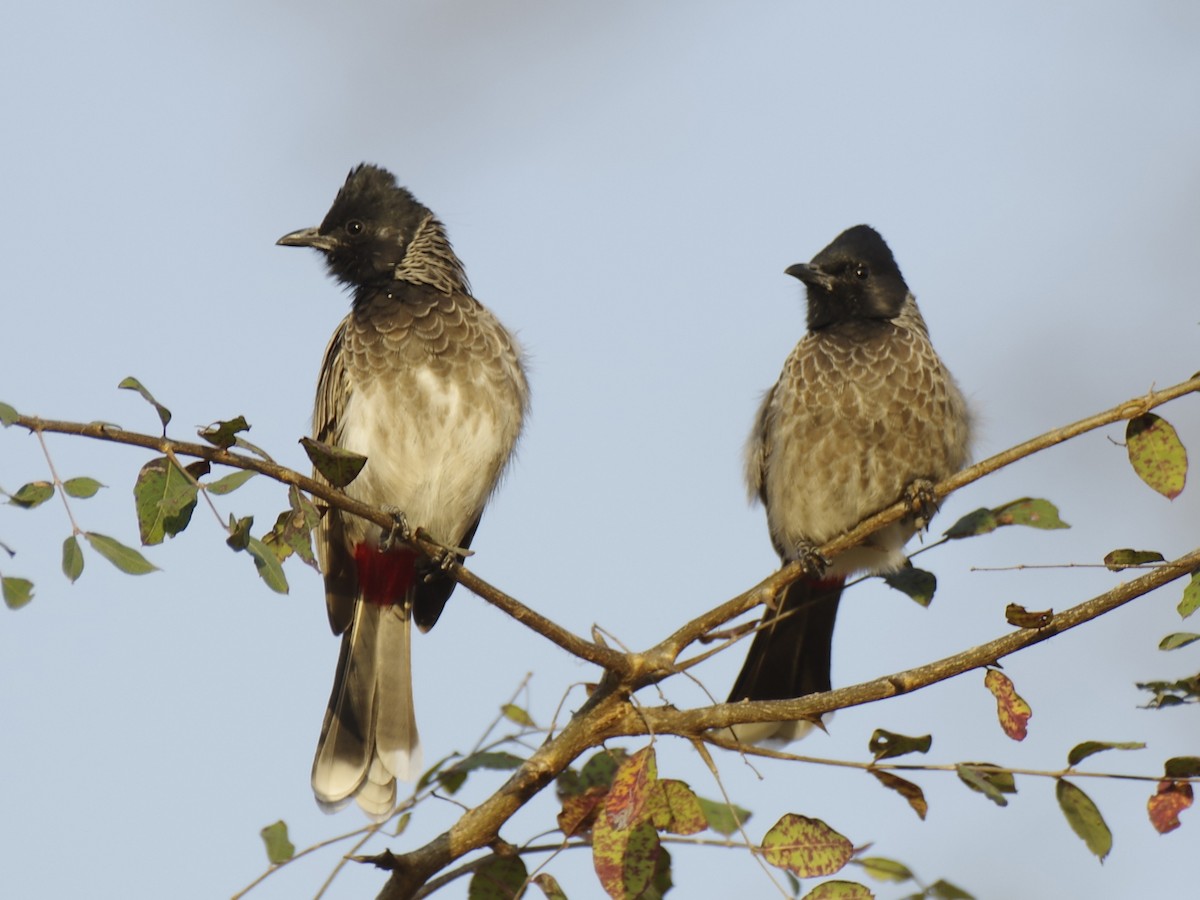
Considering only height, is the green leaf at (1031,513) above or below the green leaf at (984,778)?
above

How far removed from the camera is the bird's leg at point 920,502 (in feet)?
13.7

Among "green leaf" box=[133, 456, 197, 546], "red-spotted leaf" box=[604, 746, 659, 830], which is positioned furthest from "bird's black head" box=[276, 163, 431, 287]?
"red-spotted leaf" box=[604, 746, 659, 830]

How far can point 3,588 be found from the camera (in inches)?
86.9

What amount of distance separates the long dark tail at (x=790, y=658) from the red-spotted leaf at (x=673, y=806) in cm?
210

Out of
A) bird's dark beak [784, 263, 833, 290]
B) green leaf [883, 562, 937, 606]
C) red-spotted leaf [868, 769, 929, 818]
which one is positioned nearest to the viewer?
red-spotted leaf [868, 769, 929, 818]

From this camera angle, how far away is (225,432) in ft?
7.71

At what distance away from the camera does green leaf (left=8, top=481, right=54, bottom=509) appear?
2.25m

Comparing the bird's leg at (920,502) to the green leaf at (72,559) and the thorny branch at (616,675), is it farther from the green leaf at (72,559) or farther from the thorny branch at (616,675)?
the green leaf at (72,559)

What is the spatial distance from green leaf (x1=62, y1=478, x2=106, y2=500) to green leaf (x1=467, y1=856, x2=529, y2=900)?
0.93 metres

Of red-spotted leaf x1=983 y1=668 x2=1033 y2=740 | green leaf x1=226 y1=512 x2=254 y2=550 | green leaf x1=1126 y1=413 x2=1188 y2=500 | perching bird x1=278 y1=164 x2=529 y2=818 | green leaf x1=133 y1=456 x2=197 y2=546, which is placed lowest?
red-spotted leaf x1=983 y1=668 x2=1033 y2=740

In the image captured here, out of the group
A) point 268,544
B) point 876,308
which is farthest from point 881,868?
point 876,308

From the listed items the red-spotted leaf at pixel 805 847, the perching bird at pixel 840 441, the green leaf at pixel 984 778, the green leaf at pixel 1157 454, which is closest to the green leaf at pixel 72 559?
the red-spotted leaf at pixel 805 847

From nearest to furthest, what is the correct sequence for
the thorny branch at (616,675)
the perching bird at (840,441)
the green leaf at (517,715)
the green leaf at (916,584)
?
the thorny branch at (616,675) → the green leaf at (517,715) → the green leaf at (916,584) → the perching bird at (840,441)

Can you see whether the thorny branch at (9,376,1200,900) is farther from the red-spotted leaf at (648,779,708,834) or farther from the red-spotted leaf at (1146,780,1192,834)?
the red-spotted leaf at (1146,780,1192,834)
